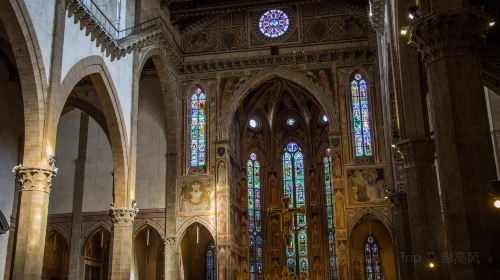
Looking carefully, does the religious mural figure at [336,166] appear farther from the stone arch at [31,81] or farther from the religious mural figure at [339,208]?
the stone arch at [31,81]

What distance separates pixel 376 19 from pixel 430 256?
1013 centimetres

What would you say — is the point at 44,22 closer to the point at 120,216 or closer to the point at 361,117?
the point at 120,216

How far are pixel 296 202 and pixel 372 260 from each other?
549 cm

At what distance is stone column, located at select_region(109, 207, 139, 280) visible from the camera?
21344 mm

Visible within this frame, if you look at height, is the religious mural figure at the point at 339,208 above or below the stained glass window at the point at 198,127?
below

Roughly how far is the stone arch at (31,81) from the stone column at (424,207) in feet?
31.3

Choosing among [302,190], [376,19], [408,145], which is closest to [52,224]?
[302,190]

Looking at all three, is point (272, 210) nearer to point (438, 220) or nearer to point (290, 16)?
point (290, 16)

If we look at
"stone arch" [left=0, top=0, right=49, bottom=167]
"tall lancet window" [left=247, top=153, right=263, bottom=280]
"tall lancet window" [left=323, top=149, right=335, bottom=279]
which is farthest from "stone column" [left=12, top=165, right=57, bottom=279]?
"tall lancet window" [left=323, top=149, right=335, bottom=279]

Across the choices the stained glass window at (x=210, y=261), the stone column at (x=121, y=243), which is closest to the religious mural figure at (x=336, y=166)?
the stained glass window at (x=210, y=261)

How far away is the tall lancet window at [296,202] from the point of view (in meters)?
32.3

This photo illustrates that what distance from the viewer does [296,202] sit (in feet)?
109

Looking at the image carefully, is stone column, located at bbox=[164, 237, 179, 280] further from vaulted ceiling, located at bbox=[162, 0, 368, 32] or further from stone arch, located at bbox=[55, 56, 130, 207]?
vaulted ceiling, located at bbox=[162, 0, 368, 32]

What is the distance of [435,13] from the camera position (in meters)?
9.51
